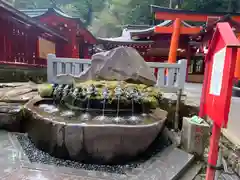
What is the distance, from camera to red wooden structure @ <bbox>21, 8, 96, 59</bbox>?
388 inches

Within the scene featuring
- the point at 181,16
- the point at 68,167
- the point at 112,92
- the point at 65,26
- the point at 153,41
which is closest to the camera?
the point at 68,167

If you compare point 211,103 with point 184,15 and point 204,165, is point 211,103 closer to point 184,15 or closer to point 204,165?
point 204,165

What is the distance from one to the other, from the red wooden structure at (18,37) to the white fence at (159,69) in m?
1.55

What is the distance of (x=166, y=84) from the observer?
5.12m

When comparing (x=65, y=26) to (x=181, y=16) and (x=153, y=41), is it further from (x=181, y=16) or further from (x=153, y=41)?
(x=181, y=16)

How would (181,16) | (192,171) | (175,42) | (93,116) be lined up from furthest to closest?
(181,16) < (175,42) < (93,116) < (192,171)

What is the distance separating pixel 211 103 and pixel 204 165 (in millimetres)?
1486

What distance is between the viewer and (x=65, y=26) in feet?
34.5

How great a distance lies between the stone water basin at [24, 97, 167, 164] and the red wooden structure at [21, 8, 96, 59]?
8.49 meters

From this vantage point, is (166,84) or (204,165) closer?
(204,165)

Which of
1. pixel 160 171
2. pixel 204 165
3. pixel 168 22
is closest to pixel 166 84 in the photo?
pixel 204 165

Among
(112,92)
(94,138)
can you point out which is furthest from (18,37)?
(94,138)

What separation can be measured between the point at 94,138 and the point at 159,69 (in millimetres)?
3428

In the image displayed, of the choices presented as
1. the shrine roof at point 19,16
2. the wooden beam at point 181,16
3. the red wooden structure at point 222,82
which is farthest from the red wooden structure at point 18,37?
the wooden beam at point 181,16
